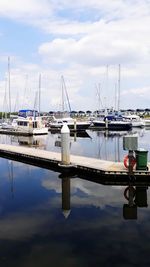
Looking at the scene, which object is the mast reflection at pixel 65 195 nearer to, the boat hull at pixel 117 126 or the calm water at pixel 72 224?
the calm water at pixel 72 224

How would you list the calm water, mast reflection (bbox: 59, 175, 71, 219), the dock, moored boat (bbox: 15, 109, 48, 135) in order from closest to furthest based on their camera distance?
the calm water
mast reflection (bbox: 59, 175, 71, 219)
the dock
moored boat (bbox: 15, 109, 48, 135)

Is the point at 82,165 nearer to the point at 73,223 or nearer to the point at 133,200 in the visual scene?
the point at 133,200

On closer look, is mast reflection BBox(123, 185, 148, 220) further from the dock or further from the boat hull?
the boat hull

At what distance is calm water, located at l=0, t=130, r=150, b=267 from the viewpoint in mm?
9133

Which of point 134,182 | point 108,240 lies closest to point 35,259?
point 108,240

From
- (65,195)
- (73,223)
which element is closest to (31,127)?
(65,195)

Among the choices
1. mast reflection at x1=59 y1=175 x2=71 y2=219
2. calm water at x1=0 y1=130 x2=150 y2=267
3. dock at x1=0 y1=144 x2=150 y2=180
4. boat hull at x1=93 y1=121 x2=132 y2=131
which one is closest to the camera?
calm water at x1=0 y1=130 x2=150 y2=267

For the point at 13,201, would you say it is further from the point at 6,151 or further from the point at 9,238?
the point at 6,151

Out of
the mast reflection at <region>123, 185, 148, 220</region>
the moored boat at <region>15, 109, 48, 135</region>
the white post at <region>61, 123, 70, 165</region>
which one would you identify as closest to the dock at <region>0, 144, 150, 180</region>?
the white post at <region>61, 123, 70, 165</region>

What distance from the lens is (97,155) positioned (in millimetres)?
30219

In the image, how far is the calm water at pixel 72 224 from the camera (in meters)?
9.13

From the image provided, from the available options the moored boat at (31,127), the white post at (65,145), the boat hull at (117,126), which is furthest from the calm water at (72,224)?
the boat hull at (117,126)

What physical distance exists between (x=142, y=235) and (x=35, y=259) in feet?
11.7

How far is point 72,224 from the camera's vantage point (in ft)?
38.7
